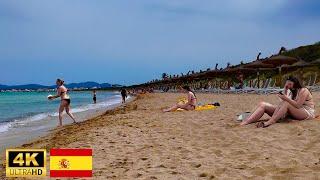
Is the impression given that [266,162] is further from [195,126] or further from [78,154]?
[195,126]

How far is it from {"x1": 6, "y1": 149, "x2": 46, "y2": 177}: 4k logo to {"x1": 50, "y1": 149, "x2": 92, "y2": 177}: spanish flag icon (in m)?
0.15

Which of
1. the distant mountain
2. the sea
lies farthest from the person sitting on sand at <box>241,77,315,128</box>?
the distant mountain

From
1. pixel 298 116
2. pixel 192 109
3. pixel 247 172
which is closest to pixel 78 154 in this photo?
pixel 247 172

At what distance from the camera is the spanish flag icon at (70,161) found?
3920 mm

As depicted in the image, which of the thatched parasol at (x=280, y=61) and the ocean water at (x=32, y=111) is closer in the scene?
the ocean water at (x=32, y=111)

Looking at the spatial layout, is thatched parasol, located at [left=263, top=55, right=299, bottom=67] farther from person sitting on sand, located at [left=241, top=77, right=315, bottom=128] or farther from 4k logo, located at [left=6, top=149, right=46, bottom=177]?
4k logo, located at [left=6, top=149, right=46, bottom=177]

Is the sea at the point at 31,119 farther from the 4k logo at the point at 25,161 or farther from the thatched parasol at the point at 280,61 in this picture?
the thatched parasol at the point at 280,61

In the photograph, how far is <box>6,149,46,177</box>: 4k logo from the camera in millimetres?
3779

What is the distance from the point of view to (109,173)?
5.50 meters

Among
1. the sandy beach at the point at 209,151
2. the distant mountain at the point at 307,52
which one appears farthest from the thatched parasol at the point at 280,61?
the distant mountain at the point at 307,52

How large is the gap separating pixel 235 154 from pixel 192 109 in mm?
8773

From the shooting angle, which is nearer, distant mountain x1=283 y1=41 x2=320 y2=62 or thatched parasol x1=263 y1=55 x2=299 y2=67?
thatched parasol x1=263 y1=55 x2=299 y2=67

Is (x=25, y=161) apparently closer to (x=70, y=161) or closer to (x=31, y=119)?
(x=70, y=161)

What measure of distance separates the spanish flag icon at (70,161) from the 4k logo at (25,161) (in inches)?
5.8
